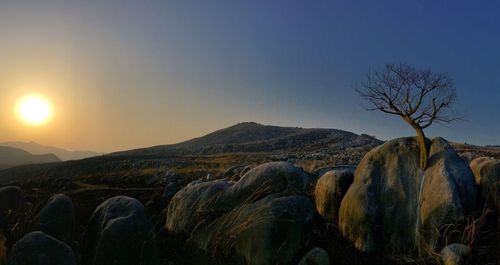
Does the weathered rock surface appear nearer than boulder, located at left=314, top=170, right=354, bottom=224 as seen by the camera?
Yes

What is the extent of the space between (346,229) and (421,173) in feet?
8.11

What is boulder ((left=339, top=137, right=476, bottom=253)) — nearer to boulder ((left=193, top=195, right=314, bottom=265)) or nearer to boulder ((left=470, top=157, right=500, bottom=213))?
boulder ((left=470, top=157, right=500, bottom=213))

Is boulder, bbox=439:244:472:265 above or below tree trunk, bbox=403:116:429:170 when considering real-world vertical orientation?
below

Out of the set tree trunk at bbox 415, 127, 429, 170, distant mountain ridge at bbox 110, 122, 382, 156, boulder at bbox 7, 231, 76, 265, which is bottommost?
boulder at bbox 7, 231, 76, 265

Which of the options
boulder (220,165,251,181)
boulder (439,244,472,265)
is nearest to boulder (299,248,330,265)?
boulder (439,244,472,265)

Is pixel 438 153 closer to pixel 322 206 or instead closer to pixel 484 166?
pixel 484 166

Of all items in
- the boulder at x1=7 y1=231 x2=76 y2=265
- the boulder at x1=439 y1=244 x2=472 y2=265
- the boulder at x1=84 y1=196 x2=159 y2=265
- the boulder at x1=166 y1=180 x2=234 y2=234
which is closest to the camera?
the boulder at x1=7 y1=231 x2=76 y2=265

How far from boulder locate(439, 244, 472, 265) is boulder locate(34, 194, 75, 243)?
29.9ft

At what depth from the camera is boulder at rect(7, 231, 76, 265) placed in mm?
6336

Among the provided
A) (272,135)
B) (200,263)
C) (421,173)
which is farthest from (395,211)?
(272,135)

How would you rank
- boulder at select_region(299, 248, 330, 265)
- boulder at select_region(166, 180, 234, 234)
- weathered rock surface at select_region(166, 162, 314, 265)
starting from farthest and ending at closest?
boulder at select_region(166, 180, 234, 234)
weathered rock surface at select_region(166, 162, 314, 265)
boulder at select_region(299, 248, 330, 265)

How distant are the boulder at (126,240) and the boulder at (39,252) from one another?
175 centimetres

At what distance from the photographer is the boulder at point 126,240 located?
887 centimetres

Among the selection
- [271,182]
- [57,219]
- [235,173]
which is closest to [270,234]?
[271,182]
